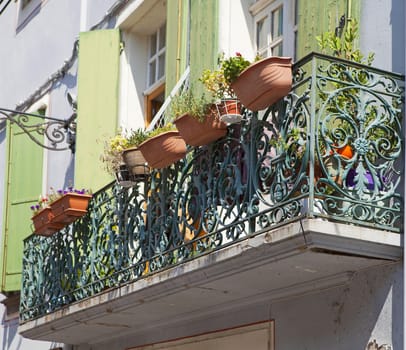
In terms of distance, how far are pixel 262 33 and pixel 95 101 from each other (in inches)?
108

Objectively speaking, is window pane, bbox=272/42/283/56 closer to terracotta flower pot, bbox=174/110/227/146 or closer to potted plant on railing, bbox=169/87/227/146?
potted plant on railing, bbox=169/87/227/146

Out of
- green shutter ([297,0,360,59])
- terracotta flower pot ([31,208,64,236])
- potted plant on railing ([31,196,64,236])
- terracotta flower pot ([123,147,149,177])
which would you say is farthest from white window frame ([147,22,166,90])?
green shutter ([297,0,360,59])

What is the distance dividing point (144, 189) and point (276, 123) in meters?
1.99

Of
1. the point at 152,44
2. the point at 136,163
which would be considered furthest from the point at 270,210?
the point at 152,44

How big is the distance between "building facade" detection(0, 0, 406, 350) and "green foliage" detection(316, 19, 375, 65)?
0.06 metres

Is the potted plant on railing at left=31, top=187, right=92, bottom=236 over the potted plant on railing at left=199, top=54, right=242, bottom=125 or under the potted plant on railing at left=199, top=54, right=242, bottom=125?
over

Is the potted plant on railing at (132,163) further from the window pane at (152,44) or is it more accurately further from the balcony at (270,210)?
the window pane at (152,44)

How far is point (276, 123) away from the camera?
7.52 m

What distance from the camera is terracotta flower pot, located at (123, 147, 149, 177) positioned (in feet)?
30.0

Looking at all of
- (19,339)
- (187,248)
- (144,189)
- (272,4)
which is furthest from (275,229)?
(19,339)

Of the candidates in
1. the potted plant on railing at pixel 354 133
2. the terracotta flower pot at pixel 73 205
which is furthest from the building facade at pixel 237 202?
the terracotta flower pot at pixel 73 205

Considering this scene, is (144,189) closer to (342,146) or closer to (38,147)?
(342,146)

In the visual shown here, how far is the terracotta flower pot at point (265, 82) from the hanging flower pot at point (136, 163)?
5.91 feet

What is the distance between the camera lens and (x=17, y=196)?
46.0ft
